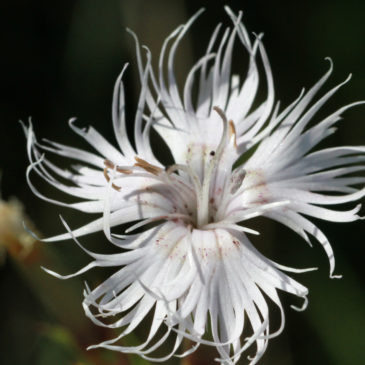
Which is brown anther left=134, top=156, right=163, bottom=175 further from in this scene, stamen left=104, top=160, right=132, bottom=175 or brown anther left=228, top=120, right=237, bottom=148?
brown anther left=228, top=120, right=237, bottom=148

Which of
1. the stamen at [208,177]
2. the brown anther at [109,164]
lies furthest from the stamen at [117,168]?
the stamen at [208,177]

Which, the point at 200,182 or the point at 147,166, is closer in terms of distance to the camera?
the point at 147,166

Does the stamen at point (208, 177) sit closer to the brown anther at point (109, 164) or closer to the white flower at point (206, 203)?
the white flower at point (206, 203)

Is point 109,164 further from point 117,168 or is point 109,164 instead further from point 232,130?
point 232,130

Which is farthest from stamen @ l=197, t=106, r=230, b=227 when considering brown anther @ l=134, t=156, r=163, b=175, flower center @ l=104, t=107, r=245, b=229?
brown anther @ l=134, t=156, r=163, b=175

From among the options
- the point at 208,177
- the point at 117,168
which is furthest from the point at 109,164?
the point at 208,177

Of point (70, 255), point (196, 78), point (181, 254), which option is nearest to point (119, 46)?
point (196, 78)

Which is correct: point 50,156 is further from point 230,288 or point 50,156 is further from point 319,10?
point 230,288

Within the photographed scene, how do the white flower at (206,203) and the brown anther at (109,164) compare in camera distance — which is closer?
the white flower at (206,203)
